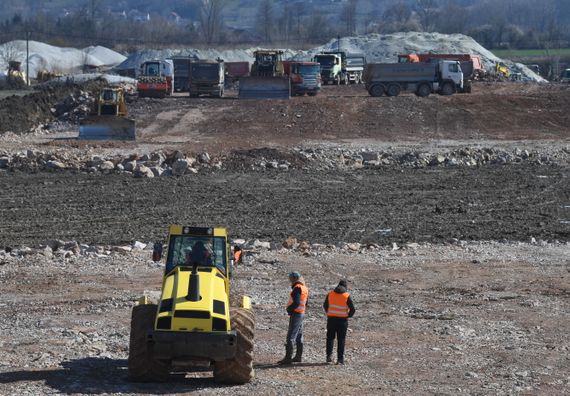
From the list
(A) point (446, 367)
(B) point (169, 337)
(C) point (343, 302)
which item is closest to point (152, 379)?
(B) point (169, 337)

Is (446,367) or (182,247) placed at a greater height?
(182,247)

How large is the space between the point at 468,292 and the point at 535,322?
8.07ft

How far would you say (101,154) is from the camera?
129 ft

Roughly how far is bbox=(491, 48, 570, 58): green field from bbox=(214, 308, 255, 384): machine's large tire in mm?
129303

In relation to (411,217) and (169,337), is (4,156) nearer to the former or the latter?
(411,217)

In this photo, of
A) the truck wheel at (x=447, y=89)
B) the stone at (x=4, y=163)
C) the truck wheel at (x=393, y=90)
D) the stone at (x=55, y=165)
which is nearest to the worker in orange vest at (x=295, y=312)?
the stone at (x=55, y=165)

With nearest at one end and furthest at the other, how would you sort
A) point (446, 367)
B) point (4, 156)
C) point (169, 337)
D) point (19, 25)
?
point (169, 337) → point (446, 367) → point (4, 156) → point (19, 25)

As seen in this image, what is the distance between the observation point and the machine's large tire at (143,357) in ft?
45.1

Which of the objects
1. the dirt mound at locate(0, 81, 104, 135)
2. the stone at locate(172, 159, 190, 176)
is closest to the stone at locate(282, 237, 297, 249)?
the stone at locate(172, 159, 190, 176)

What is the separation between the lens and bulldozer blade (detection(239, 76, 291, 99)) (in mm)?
57781

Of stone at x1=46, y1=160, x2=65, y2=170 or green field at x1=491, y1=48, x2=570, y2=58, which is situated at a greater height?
green field at x1=491, y1=48, x2=570, y2=58

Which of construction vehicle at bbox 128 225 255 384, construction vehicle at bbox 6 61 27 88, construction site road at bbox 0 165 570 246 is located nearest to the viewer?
construction vehicle at bbox 128 225 255 384

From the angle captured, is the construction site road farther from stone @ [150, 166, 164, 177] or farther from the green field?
the green field

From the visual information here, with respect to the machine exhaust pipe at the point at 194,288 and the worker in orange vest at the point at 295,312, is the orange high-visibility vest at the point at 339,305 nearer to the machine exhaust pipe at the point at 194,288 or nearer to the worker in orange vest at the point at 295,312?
the worker in orange vest at the point at 295,312
